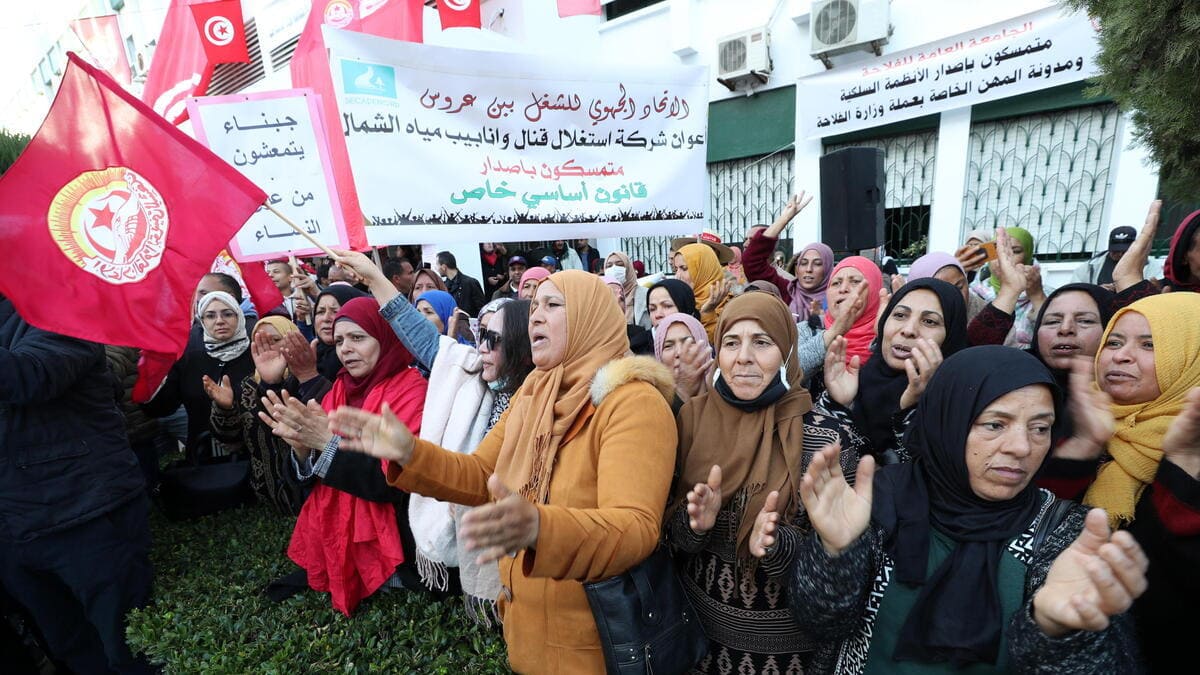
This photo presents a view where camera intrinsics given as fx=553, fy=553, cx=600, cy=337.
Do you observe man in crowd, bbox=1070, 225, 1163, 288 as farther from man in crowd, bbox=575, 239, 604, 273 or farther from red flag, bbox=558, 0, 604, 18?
man in crowd, bbox=575, 239, 604, 273

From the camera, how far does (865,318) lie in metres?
2.92

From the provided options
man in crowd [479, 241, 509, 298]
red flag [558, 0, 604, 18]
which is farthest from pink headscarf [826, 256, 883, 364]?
man in crowd [479, 241, 509, 298]

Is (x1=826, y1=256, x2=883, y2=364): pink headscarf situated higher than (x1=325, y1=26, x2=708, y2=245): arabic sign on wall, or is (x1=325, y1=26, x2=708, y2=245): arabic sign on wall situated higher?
(x1=325, y1=26, x2=708, y2=245): arabic sign on wall

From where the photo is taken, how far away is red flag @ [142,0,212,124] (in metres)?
6.58

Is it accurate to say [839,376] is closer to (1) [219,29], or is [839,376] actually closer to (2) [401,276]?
(2) [401,276]

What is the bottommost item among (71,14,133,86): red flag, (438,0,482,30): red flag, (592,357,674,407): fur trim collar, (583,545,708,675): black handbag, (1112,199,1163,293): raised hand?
(583,545,708,675): black handbag

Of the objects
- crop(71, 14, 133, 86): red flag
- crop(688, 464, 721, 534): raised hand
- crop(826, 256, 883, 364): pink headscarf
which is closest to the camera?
crop(688, 464, 721, 534): raised hand

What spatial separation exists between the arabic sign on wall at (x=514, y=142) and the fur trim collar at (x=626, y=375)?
2.29 meters

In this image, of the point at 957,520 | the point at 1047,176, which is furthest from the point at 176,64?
the point at 1047,176

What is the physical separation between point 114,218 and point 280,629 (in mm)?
1905

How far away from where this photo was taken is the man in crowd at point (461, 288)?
676cm

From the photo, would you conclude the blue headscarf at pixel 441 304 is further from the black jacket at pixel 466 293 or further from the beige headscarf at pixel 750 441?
the black jacket at pixel 466 293

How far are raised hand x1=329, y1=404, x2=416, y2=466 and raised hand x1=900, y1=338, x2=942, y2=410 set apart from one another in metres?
1.55

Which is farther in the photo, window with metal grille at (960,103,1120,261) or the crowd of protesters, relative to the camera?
window with metal grille at (960,103,1120,261)
